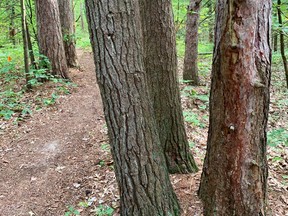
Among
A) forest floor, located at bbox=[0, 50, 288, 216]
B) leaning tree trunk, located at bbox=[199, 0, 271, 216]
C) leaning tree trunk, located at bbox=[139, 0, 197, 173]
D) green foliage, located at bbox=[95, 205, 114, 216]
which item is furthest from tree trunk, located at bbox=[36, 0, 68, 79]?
leaning tree trunk, located at bbox=[199, 0, 271, 216]

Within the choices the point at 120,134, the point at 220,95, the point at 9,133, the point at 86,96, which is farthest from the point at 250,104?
the point at 86,96

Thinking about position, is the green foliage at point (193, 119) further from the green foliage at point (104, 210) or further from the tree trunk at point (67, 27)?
the tree trunk at point (67, 27)

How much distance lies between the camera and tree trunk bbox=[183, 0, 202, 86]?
7.22m

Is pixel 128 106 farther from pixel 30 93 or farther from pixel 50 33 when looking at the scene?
pixel 50 33

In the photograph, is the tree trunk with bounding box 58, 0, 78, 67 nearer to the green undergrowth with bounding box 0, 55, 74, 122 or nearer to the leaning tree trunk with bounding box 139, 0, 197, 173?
the green undergrowth with bounding box 0, 55, 74, 122

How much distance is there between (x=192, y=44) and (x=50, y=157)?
5104 mm

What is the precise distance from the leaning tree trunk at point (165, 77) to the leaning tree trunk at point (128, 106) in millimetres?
747

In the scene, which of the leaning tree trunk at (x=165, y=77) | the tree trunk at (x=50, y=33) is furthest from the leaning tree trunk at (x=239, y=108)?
the tree trunk at (x=50, y=33)

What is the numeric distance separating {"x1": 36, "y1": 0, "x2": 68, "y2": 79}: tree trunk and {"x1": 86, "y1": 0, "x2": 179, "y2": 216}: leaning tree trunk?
20.3ft

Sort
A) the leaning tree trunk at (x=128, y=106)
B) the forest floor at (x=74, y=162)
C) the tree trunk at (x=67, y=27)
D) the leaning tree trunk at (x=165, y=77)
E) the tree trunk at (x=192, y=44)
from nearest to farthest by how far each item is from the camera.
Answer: the leaning tree trunk at (x=128, y=106)
the leaning tree trunk at (x=165, y=77)
the forest floor at (x=74, y=162)
the tree trunk at (x=192, y=44)
the tree trunk at (x=67, y=27)

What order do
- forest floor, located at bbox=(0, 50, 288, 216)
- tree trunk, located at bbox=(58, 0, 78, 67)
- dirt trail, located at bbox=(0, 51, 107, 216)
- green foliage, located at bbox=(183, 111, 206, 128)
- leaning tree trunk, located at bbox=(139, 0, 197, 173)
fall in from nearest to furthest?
leaning tree trunk, located at bbox=(139, 0, 197, 173) → forest floor, located at bbox=(0, 50, 288, 216) → dirt trail, located at bbox=(0, 51, 107, 216) → green foliage, located at bbox=(183, 111, 206, 128) → tree trunk, located at bbox=(58, 0, 78, 67)

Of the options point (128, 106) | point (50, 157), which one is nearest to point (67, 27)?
point (50, 157)

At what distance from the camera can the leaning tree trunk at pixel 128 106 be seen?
223 centimetres

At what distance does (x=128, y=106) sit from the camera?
7.70ft
